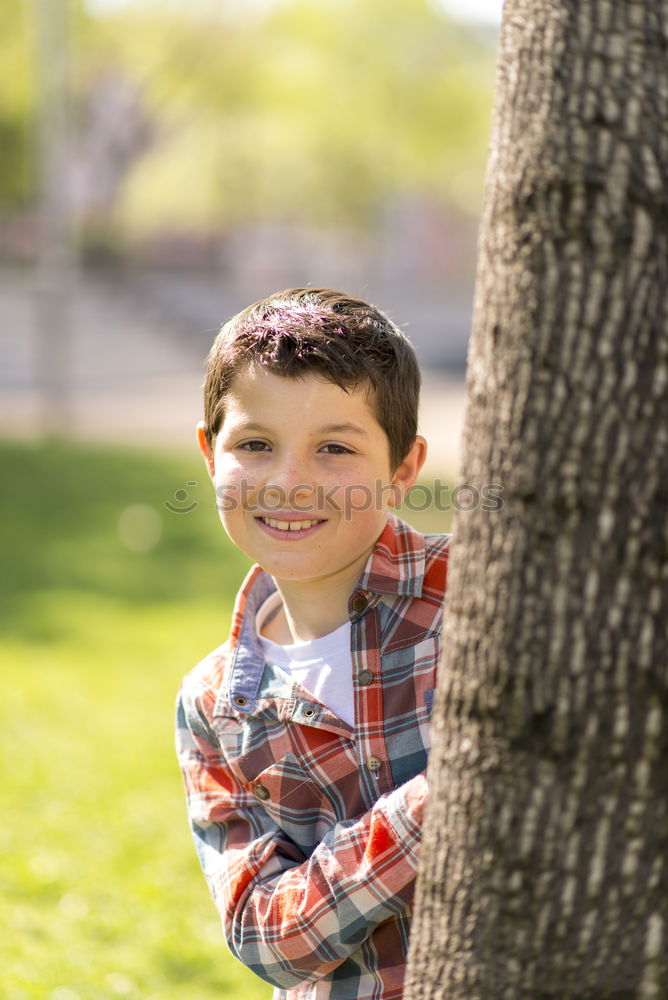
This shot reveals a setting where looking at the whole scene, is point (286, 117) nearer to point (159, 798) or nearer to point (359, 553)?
point (159, 798)

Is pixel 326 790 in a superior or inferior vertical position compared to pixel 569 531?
inferior

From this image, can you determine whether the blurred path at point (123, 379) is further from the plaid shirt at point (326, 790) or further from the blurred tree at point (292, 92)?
the plaid shirt at point (326, 790)

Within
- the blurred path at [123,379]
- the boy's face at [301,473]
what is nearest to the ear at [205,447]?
the boy's face at [301,473]

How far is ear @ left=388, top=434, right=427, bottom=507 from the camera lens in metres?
1.87

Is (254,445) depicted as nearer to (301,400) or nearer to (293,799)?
(301,400)

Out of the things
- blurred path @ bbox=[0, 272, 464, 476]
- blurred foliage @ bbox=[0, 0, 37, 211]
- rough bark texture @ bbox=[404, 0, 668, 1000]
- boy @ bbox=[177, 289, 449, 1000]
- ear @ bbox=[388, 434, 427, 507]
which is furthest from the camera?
blurred foliage @ bbox=[0, 0, 37, 211]

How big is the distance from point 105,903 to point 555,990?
2.94 metres

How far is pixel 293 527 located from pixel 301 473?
3.7 inches

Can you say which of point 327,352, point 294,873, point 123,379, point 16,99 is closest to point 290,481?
point 327,352

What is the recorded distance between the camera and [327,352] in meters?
1.74

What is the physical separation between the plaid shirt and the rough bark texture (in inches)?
11.9

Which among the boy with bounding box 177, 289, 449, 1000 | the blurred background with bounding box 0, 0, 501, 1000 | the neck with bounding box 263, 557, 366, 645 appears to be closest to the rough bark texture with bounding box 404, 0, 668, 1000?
the boy with bounding box 177, 289, 449, 1000

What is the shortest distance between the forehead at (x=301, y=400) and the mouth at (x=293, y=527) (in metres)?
0.15

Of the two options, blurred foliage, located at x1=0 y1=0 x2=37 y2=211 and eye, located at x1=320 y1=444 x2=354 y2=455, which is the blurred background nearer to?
blurred foliage, located at x1=0 y1=0 x2=37 y2=211
